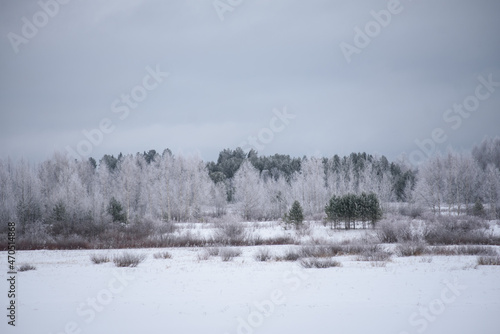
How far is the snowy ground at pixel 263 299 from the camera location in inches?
282

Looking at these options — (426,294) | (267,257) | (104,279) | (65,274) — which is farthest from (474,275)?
(65,274)

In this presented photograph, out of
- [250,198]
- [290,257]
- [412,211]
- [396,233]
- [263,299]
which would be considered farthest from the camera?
[250,198]

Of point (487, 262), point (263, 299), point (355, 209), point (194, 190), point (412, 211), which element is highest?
point (194, 190)

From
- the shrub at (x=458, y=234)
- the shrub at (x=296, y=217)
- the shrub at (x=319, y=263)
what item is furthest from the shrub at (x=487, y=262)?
the shrub at (x=296, y=217)

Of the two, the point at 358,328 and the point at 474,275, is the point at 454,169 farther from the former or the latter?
the point at 358,328

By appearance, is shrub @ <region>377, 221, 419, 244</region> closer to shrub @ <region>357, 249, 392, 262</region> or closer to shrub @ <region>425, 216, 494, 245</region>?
shrub @ <region>425, 216, 494, 245</region>

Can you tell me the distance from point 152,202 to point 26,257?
33.4 meters

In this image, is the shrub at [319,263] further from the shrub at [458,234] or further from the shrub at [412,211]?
the shrub at [412,211]

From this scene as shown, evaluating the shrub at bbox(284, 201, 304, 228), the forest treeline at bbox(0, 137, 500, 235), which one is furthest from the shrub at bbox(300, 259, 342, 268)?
the forest treeline at bbox(0, 137, 500, 235)

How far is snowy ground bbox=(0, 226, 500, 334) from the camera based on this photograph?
7168 millimetres

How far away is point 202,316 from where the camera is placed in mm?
7758

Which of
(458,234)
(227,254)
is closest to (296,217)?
(458,234)

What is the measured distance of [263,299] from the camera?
8.97 metres

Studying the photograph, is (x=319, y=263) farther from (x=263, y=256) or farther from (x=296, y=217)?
(x=296, y=217)
